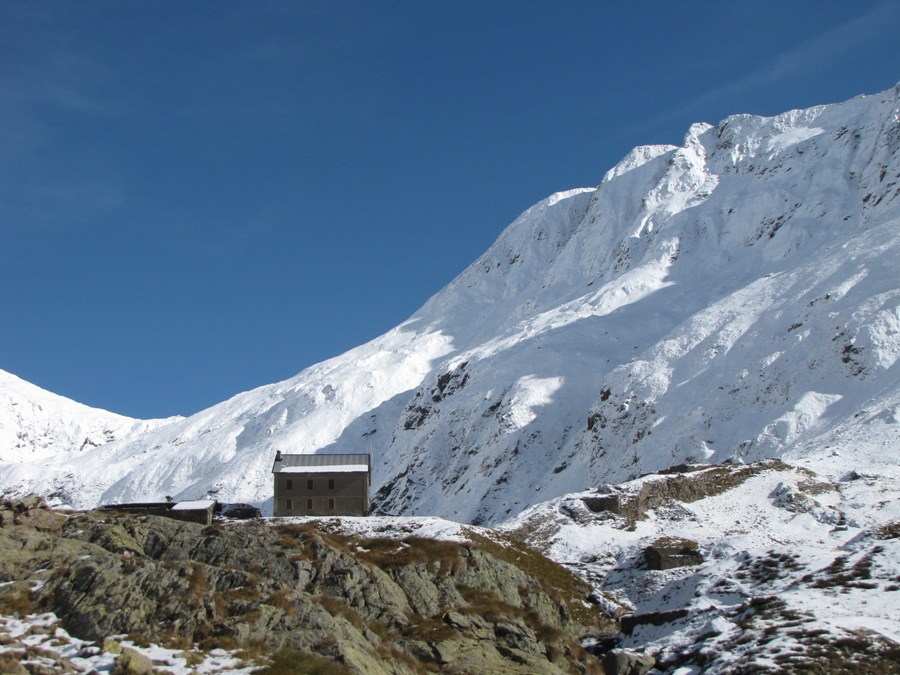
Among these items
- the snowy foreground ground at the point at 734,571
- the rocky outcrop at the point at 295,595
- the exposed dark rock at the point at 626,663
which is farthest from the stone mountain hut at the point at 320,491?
the exposed dark rock at the point at 626,663

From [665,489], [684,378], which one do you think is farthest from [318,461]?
[684,378]

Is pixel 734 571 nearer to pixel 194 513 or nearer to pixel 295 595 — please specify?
pixel 295 595

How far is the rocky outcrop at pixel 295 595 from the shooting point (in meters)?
33.7

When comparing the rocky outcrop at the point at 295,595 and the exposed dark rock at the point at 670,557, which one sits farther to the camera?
the exposed dark rock at the point at 670,557

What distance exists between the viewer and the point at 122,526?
146ft

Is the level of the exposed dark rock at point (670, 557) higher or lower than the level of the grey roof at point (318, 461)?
lower

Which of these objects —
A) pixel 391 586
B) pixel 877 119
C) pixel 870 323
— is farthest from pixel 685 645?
pixel 877 119

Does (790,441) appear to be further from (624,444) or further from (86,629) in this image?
(86,629)

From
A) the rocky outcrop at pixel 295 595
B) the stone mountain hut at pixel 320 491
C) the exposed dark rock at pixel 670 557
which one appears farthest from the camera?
the stone mountain hut at pixel 320 491

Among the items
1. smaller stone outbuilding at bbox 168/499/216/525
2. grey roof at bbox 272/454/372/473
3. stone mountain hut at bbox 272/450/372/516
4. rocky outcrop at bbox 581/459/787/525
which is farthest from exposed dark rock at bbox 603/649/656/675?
grey roof at bbox 272/454/372/473

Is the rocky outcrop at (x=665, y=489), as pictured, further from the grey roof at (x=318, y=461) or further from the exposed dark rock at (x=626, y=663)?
the exposed dark rock at (x=626, y=663)

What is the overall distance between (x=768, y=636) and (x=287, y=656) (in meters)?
20.5

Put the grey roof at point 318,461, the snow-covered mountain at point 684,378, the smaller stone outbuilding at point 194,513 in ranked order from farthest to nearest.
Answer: the snow-covered mountain at point 684,378 < the grey roof at point 318,461 < the smaller stone outbuilding at point 194,513

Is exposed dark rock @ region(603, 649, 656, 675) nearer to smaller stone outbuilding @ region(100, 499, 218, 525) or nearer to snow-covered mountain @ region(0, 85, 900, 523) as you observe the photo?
smaller stone outbuilding @ region(100, 499, 218, 525)
